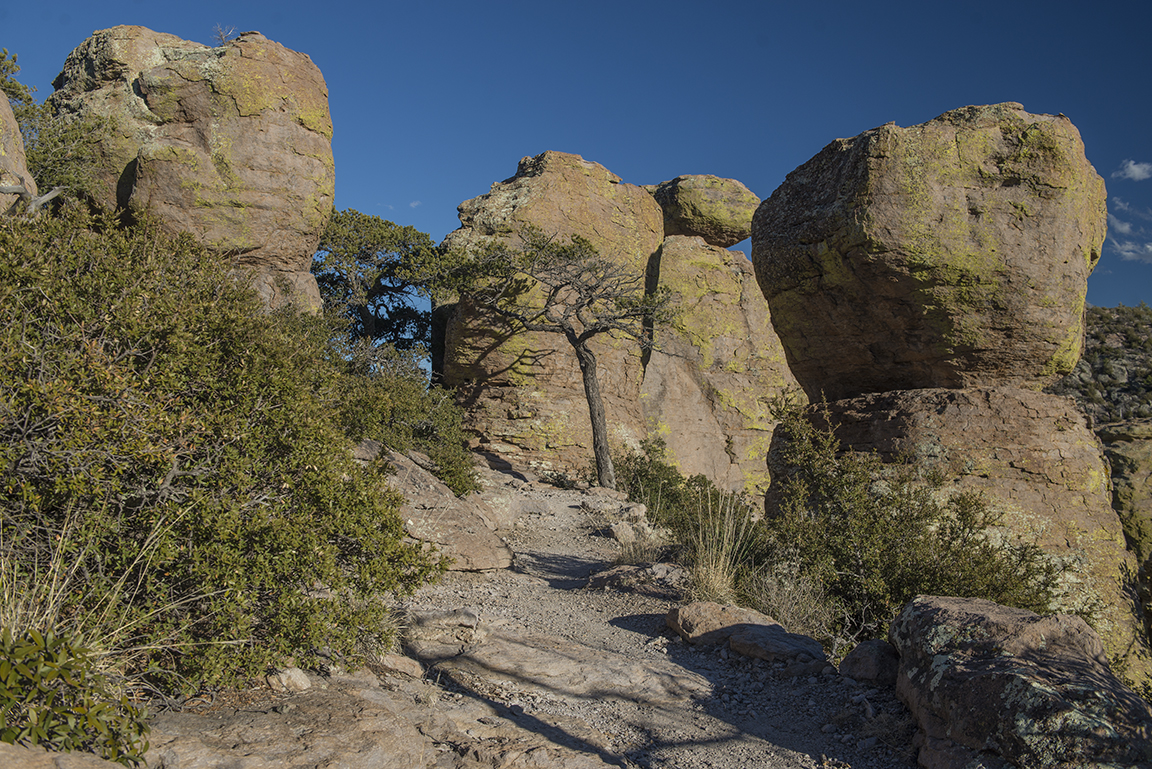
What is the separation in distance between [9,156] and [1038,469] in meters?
9.73

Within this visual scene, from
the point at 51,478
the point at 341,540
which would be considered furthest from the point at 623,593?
the point at 51,478

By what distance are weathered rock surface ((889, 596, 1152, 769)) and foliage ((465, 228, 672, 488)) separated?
11412 millimetres

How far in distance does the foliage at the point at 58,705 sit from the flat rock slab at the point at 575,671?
2.07 meters

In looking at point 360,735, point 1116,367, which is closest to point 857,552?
point 360,735

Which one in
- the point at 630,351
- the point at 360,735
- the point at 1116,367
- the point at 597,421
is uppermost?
the point at 1116,367

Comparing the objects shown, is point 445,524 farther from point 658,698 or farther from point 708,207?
point 708,207

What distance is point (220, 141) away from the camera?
13.5 m

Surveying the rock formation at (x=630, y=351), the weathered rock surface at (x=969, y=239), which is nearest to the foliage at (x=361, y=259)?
the rock formation at (x=630, y=351)

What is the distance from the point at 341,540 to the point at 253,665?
2.55ft

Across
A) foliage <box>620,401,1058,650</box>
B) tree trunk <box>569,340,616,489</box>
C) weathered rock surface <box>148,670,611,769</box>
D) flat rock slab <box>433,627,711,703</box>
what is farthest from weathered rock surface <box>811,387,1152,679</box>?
tree trunk <box>569,340,616,489</box>

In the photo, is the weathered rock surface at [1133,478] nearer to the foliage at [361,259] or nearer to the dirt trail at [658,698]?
the dirt trail at [658,698]

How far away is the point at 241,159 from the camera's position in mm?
13594

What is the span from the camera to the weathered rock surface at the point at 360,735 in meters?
2.75

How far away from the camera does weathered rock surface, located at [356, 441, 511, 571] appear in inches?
296
